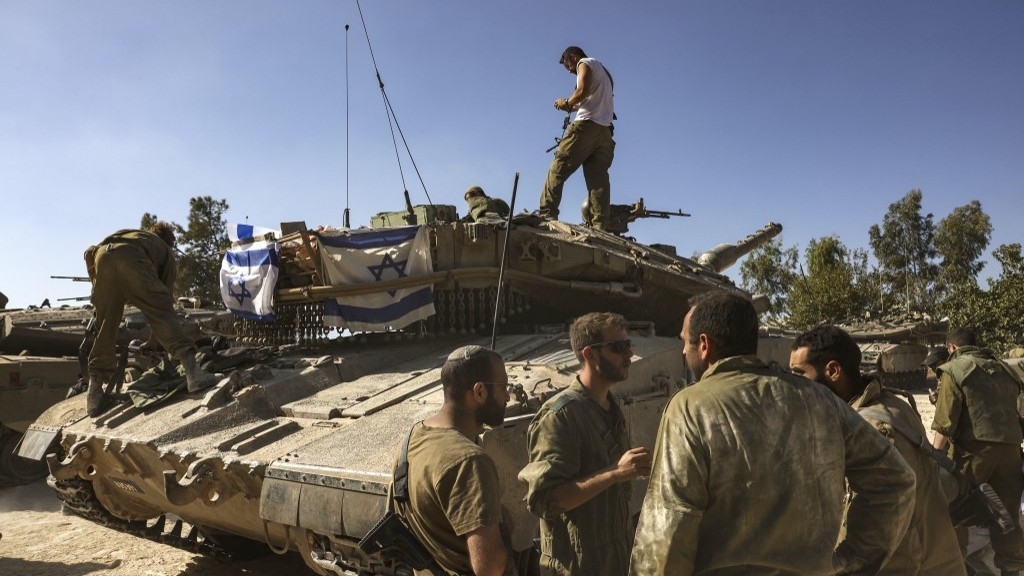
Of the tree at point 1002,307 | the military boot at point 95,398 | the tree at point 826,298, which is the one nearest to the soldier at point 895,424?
the military boot at point 95,398

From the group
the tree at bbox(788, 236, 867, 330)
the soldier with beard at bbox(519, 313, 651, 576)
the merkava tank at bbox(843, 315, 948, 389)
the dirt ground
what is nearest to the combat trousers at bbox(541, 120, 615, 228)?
the dirt ground

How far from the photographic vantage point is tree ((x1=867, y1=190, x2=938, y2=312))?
40625 mm

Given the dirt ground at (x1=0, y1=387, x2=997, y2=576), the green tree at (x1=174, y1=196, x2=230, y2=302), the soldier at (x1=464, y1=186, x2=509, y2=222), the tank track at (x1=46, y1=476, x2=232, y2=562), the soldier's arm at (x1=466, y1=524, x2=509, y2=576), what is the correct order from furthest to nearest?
the green tree at (x1=174, y1=196, x2=230, y2=302) < the soldier at (x1=464, y1=186, x2=509, y2=222) < the dirt ground at (x1=0, y1=387, x2=997, y2=576) < the tank track at (x1=46, y1=476, x2=232, y2=562) < the soldier's arm at (x1=466, y1=524, x2=509, y2=576)

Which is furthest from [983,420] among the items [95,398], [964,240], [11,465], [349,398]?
[964,240]

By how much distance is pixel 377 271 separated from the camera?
22.2 ft

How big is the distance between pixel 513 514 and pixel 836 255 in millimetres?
37796

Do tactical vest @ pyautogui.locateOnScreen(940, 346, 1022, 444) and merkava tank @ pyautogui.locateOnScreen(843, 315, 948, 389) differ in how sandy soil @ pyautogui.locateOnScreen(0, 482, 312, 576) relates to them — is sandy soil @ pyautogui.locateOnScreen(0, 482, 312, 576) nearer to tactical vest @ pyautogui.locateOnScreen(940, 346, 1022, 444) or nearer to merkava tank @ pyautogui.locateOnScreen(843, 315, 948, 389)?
tactical vest @ pyautogui.locateOnScreen(940, 346, 1022, 444)

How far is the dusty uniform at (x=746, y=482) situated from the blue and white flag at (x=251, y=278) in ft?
18.1

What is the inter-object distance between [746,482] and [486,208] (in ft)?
19.3

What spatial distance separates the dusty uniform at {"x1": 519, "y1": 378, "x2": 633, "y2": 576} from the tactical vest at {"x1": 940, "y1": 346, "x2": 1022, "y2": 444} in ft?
11.8

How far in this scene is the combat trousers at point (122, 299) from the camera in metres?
6.54

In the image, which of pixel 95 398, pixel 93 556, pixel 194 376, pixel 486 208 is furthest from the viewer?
pixel 486 208

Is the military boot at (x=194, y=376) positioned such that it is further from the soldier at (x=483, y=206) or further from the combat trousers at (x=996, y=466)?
the combat trousers at (x=996, y=466)

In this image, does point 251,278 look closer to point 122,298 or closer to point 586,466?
point 122,298
